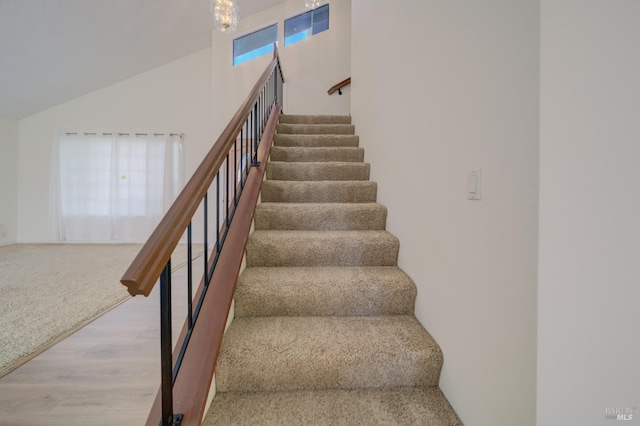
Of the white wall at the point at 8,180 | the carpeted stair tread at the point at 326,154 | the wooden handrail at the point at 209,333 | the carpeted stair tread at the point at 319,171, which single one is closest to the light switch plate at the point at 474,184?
the wooden handrail at the point at 209,333

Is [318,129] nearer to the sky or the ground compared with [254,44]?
nearer to the ground

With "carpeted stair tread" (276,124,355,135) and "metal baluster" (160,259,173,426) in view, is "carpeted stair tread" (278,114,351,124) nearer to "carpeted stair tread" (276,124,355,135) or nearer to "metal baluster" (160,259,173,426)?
"carpeted stair tread" (276,124,355,135)

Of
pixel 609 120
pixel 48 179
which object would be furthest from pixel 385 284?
pixel 48 179

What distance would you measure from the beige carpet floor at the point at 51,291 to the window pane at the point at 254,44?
375 centimetres

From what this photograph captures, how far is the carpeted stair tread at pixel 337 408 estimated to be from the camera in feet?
2.98

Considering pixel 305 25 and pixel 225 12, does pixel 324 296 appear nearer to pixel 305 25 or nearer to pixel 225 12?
pixel 225 12

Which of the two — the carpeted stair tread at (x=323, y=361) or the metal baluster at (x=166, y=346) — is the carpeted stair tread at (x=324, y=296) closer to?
the carpeted stair tread at (x=323, y=361)

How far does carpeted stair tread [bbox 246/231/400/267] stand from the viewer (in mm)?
1555

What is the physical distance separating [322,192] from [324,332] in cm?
118

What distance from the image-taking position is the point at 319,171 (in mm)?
2320

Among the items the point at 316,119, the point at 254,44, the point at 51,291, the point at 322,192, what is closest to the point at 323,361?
the point at 322,192

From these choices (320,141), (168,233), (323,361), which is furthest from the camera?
(320,141)

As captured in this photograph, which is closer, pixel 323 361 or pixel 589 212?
pixel 589 212

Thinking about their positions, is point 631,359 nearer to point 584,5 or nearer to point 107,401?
point 584,5
